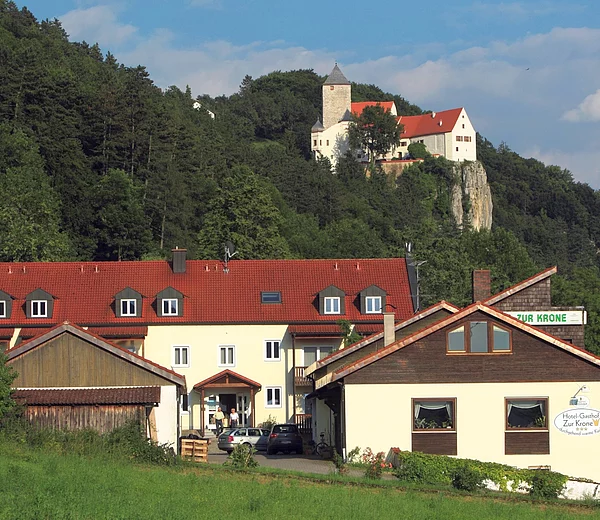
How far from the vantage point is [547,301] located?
47031mm

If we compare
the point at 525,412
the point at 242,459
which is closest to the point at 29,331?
the point at 525,412

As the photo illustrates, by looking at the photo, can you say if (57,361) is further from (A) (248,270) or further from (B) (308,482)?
(A) (248,270)

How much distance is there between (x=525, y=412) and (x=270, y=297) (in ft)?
85.1

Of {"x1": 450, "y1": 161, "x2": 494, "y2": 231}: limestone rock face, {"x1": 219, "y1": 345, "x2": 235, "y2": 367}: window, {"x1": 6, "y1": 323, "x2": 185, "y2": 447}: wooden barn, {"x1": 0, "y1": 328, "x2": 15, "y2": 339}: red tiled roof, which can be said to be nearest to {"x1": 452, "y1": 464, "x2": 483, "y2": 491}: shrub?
{"x1": 6, "y1": 323, "x2": 185, "y2": 447}: wooden barn

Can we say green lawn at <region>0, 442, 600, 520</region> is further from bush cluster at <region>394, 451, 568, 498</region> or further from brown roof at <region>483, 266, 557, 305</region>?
brown roof at <region>483, 266, 557, 305</region>

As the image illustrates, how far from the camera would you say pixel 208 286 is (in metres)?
62.2

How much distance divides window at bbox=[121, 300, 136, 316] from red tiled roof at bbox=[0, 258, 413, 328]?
18.1 inches

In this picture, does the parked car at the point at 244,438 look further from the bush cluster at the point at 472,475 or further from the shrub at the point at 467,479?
the shrub at the point at 467,479

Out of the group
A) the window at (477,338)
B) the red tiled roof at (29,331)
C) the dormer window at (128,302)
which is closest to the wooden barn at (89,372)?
the window at (477,338)

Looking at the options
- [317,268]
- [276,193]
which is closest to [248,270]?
[317,268]

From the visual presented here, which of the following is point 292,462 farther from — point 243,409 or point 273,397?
point 273,397

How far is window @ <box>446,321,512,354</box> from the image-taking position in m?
36.9

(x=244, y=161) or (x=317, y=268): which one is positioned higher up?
(x=244, y=161)

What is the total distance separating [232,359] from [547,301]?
1780 centimetres
